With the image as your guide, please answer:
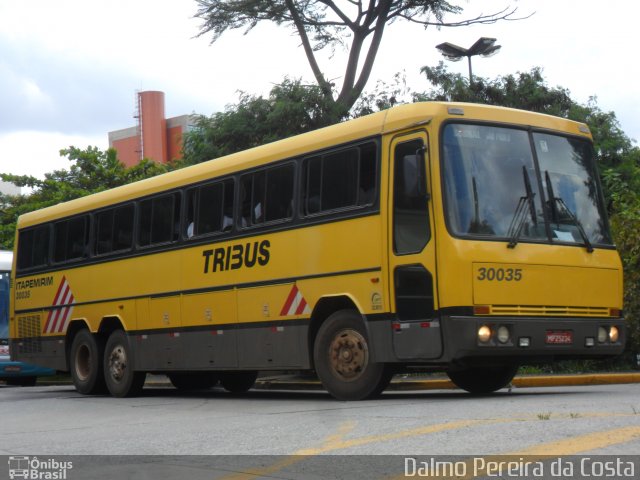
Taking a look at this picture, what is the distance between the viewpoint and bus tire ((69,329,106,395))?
1869cm

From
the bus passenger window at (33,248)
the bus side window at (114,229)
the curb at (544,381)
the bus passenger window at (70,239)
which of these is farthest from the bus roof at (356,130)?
the curb at (544,381)

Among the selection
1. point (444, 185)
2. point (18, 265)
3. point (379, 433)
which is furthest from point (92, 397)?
point (379, 433)

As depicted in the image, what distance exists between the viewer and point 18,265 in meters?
21.5

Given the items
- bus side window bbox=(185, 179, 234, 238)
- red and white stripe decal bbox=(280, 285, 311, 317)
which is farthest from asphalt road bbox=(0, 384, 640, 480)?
bus side window bbox=(185, 179, 234, 238)

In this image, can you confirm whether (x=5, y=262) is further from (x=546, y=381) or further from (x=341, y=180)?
(x=341, y=180)

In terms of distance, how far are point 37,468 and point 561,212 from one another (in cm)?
697

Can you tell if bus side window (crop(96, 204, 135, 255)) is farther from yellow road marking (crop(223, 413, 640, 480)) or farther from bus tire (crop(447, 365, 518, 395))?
yellow road marking (crop(223, 413, 640, 480))

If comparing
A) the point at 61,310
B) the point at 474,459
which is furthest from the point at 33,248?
the point at 474,459

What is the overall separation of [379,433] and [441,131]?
4414mm

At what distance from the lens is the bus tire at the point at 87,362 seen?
736 inches

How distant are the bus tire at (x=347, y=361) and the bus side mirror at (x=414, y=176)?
1.67 metres

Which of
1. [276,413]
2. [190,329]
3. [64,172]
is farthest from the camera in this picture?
[64,172]

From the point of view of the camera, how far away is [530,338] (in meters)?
12.2

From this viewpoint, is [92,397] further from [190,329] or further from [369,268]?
[369,268]
